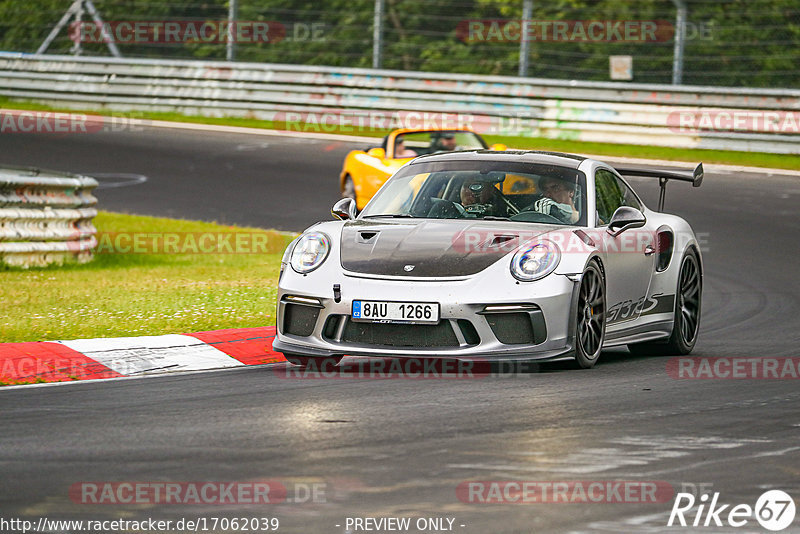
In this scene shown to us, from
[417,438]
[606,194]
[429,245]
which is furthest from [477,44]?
[417,438]

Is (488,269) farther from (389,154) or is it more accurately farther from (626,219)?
(389,154)

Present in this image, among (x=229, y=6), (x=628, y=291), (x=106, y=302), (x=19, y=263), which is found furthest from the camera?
(x=229, y=6)

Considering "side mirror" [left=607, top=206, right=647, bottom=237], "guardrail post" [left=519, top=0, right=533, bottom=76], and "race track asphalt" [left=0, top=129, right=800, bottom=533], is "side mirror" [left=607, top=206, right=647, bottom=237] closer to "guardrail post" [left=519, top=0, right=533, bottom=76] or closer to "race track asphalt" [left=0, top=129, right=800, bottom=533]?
"race track asphalt" [left=0, top=129, right=800, bottom=533]

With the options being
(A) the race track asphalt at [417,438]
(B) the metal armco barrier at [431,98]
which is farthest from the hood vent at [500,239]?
(B) the metal armco barrier at [431,98]

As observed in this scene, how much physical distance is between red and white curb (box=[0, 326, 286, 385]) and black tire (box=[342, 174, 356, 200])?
9689 millimetres

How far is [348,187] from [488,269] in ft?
37.9

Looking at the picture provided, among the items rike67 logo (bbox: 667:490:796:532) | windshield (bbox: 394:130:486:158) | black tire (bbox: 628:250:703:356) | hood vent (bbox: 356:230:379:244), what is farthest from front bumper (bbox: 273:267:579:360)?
windshield (bbox: 394:130:486:158)

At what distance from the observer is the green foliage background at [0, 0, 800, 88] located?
24.4 meters

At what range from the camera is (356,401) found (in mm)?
7047

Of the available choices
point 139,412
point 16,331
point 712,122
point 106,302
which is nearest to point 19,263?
point 106,302

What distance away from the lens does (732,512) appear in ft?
16.2

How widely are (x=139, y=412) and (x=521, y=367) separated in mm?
2524

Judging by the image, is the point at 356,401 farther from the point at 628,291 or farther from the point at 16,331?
the point at 16,331

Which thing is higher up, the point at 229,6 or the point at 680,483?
the point at 229,6
